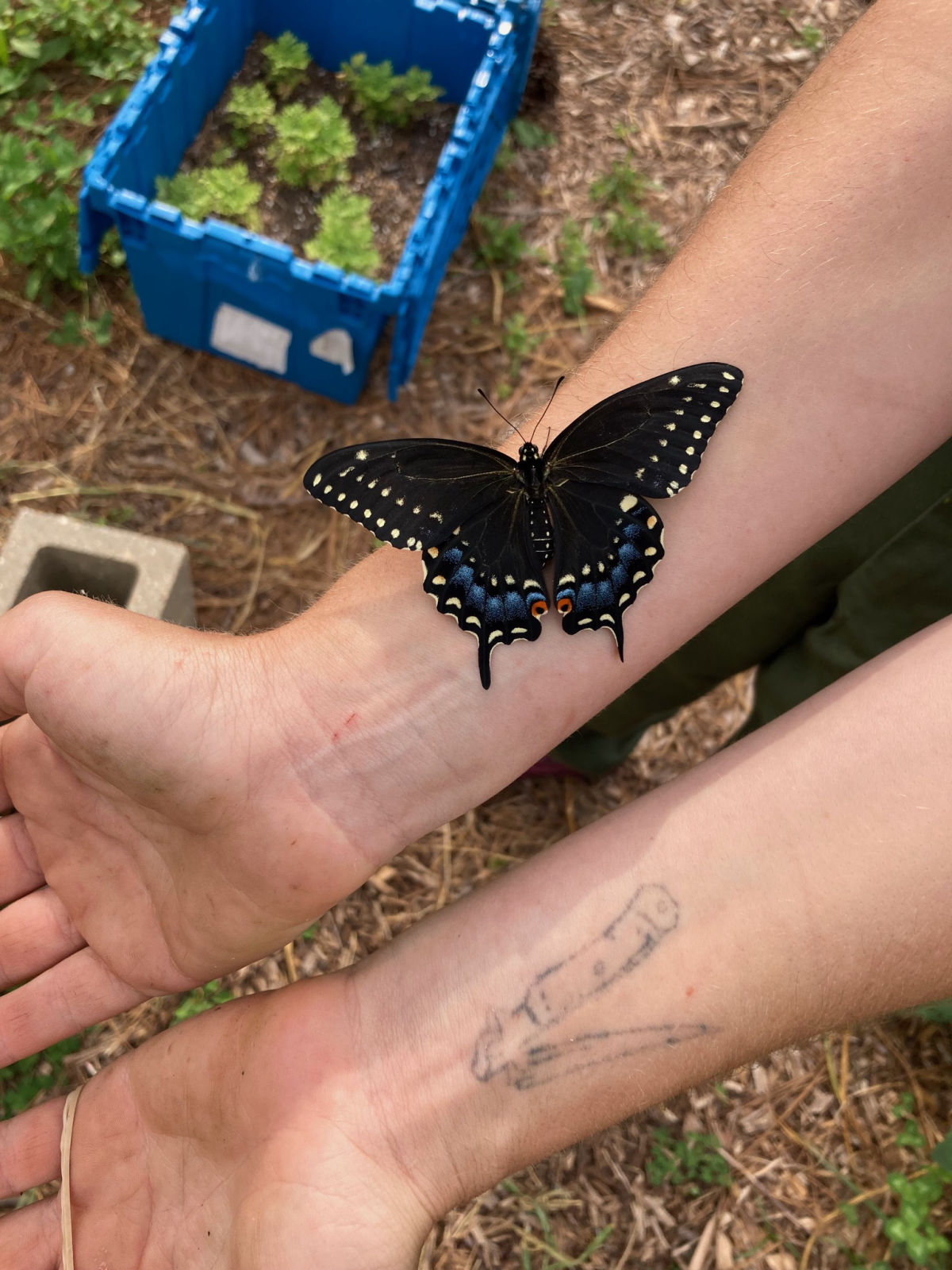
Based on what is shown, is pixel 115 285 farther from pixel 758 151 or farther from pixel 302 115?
pixel 758 151

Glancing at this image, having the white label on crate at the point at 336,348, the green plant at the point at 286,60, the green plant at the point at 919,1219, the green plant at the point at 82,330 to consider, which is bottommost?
the green plant at the point at 919,1219

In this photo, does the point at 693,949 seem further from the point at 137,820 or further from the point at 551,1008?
the point at 137,820

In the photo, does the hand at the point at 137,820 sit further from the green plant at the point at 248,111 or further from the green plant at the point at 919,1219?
the green plant at the point at 248,111

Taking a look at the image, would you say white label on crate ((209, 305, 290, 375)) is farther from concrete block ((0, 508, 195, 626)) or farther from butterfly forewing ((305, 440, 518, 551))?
butterfly forewing ((305, 440, 518, 551))

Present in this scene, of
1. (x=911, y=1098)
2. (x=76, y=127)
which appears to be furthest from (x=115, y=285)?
(x=911, y=1098)

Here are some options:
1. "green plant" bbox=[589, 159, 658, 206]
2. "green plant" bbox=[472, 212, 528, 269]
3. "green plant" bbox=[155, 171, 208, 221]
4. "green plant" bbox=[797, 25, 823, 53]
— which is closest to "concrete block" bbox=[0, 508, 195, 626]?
"green plant" bbox=[155, 171, 208, 221]

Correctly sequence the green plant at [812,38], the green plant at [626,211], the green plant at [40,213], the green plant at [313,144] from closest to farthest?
the green plant at [40,213] < the green plant at [313,144] < the green plant at [626,211] < the green plant at [812,38]

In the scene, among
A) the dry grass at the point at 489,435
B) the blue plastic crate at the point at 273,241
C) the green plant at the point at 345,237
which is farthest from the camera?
the green plant at the point at 345,237

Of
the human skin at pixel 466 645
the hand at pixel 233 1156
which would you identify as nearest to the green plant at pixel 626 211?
the human skin at pixel 466 645

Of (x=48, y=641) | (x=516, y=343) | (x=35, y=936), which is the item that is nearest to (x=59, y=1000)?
(x=35, y=936)
